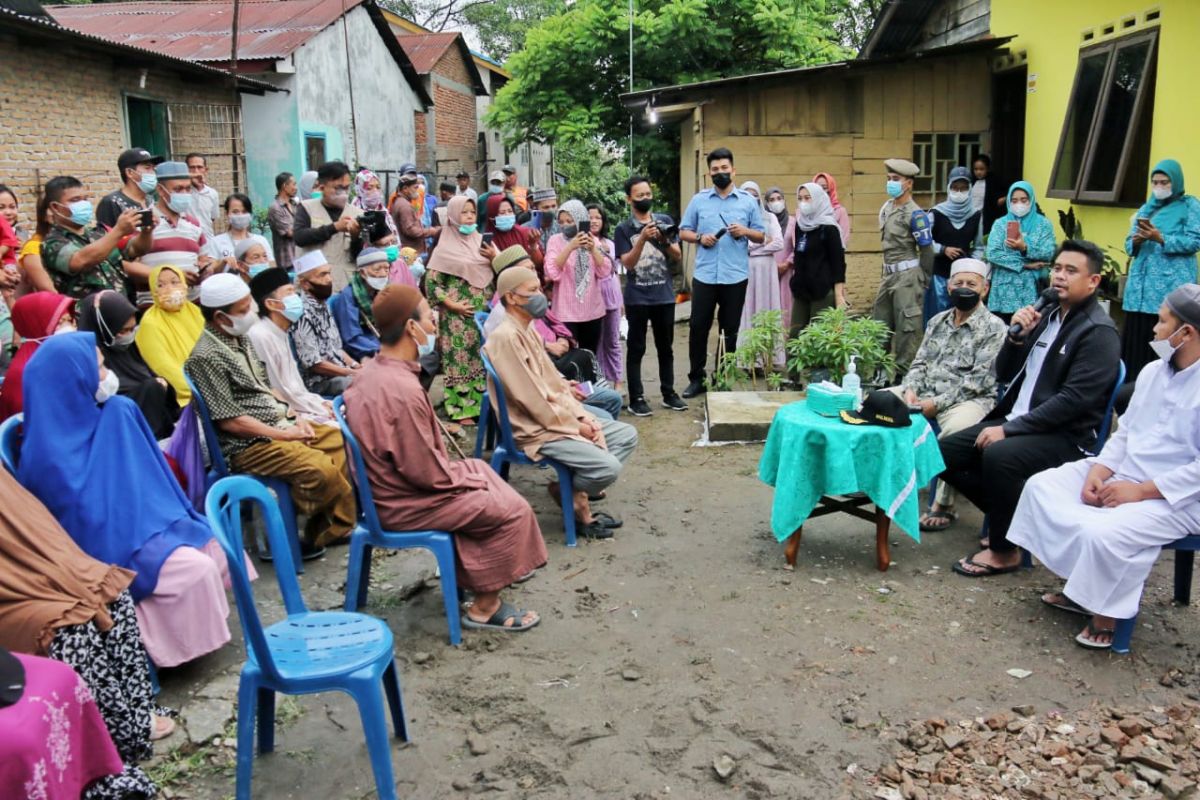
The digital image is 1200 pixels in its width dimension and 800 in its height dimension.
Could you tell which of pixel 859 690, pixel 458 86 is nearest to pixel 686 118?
pixel 859 690

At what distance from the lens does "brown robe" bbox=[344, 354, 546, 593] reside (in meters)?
4.00

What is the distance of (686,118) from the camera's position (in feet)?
45.6

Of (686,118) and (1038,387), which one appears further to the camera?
(686,118)

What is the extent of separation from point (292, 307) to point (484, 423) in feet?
4.52

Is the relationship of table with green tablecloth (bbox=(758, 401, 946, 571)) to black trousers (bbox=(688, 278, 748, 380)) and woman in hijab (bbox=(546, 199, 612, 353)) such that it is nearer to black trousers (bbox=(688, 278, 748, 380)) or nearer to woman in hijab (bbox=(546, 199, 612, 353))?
woman in hijab (bbox=(546, 199, 612, 353))

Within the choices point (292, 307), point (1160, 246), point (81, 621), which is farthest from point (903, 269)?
point (81, 621)

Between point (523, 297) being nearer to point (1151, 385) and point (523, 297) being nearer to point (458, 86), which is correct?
point (1151, 385)

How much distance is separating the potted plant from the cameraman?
3.66 feet

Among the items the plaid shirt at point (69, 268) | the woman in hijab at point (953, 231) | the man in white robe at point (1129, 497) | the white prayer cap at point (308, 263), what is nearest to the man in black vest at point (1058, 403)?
the man in white robe at point (1129, 497)

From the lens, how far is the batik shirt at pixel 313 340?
5.91m

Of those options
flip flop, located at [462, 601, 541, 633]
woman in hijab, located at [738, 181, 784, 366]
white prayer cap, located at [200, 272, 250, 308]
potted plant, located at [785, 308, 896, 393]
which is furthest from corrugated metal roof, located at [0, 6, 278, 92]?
flip flop, located at [462, 601, 541, 633]

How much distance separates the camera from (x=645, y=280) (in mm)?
7918

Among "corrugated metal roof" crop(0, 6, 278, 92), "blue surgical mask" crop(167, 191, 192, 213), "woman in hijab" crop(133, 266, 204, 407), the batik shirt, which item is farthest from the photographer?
"corrugated metal roof" crop(0, 6, 278, 92)

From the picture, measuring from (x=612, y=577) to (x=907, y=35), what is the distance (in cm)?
1168
